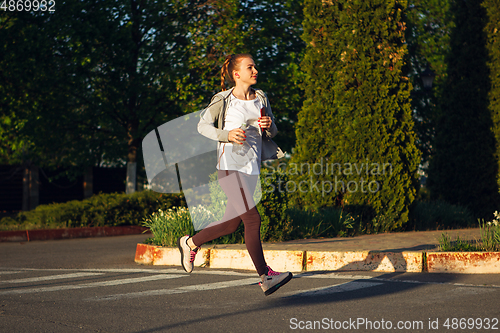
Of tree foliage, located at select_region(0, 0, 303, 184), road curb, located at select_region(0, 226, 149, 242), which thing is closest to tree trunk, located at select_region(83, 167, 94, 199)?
tree foliage, located at select_region(0, 0, 303, 184)

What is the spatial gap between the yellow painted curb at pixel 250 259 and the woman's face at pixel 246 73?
268 centimetres

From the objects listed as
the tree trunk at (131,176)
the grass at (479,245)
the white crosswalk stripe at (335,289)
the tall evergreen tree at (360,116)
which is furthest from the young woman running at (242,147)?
the tree trunk at (131,176)

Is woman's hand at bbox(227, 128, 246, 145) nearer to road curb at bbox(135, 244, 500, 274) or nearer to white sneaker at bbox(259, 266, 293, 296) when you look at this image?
white sneaker at bbox(259, 266, 293, 296)

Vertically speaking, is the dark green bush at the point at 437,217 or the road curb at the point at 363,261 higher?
the dark green bush at the point at 437,217

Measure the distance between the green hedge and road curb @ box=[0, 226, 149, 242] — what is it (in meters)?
0.22

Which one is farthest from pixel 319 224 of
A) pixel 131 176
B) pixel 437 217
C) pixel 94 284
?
pixel 131 176

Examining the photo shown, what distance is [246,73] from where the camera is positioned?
198 inches

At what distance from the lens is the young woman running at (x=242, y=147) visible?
485 cm

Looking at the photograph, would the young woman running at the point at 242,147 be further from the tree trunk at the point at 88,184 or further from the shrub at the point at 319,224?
the tree trunk at the point at 88,184

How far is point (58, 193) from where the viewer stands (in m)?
22.5

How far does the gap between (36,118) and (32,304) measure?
1165cm

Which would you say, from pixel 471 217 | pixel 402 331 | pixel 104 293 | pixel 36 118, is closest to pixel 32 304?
pixel 104 293

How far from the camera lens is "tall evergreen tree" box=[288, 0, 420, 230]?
10.0m

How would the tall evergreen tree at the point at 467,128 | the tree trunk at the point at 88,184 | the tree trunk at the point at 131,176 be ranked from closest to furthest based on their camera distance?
the tall evergreen tree at the point at 467,128 → the tree trunk at the point at 131,176 → the tree trunk at the point at 88,184
